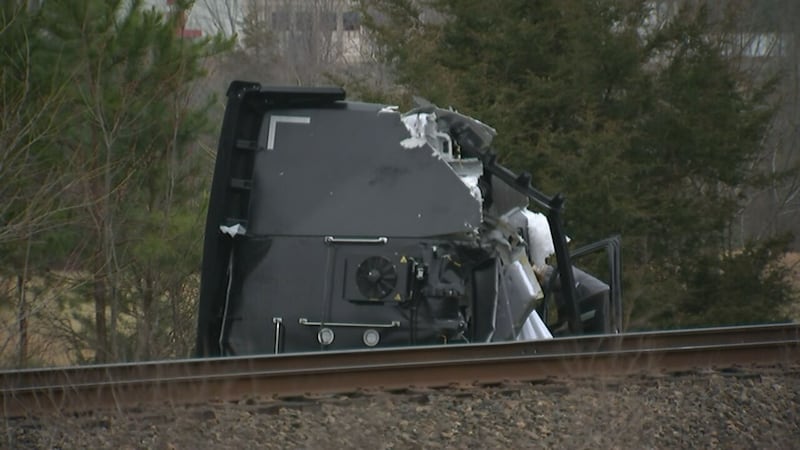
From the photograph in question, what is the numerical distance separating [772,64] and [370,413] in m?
36.1

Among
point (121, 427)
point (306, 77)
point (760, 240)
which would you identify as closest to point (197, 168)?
point (121, 427)

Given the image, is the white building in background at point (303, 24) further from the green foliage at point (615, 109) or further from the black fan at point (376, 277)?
the black fan at point (376, 277)

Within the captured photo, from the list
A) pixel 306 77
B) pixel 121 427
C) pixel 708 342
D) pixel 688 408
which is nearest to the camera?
pixel 121 427

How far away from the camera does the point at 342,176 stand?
23.2ft

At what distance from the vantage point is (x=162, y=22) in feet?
42.9

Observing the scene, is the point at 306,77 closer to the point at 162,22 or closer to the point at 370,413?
the point at 162,22

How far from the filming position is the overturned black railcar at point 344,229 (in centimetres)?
695

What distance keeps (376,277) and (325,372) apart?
66 centimetres

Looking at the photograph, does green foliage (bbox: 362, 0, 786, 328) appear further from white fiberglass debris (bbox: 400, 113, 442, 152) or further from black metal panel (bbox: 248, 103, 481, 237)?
black metal panel (bbox: 248, 103, 481, 237)

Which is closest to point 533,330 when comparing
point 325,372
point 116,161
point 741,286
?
point 325,372

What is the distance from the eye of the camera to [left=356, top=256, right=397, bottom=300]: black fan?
690 cm

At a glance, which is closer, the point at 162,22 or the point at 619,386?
the point at 619,386

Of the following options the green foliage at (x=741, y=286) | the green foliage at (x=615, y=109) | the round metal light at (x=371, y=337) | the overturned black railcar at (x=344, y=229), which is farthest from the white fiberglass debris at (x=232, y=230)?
the green foliage at (x=741, y=286)

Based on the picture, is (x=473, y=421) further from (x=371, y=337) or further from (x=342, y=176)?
(x=342, y=176)
